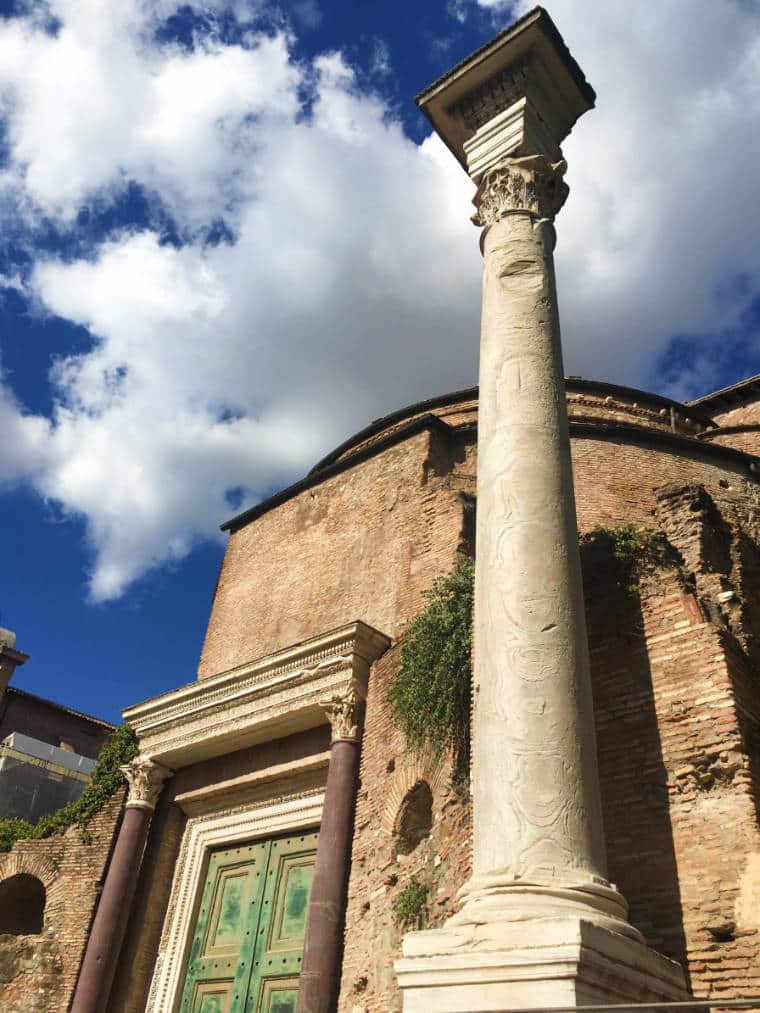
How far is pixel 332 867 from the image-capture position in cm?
813

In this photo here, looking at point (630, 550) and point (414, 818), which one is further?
point (414, 818)

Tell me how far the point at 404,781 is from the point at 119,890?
171 inches

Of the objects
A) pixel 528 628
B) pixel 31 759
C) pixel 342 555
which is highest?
pixel 342 555

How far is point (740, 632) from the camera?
7266mm

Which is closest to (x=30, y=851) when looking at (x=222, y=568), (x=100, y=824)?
(x=100, y=824)

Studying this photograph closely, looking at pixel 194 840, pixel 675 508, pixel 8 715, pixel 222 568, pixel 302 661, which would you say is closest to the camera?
pixel 675 508

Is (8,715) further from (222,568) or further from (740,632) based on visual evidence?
(740,632)

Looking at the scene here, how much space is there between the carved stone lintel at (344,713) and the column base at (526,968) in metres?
4.62

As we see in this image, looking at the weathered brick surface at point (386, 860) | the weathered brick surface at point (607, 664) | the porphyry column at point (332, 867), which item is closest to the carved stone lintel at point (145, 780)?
the weathered brick surface at point (607, 664)

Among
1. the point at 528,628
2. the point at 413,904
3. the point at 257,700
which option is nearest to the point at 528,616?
the point at 528,628

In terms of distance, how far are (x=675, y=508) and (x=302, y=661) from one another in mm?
4363

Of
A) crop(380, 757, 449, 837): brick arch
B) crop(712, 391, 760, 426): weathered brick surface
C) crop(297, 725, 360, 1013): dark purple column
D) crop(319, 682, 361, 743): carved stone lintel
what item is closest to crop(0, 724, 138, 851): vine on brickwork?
crop(319, 682, 361, 743): carved stone lintel

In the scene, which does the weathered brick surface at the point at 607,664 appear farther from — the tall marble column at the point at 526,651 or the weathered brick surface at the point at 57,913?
the tall marble column at the point at 526,651

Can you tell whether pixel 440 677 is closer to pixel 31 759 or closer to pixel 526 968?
pixel 526 968
